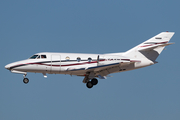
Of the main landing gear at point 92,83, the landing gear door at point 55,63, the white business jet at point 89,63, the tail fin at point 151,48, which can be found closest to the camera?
the white business jet at point 89,63

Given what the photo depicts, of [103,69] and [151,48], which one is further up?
[151,48]

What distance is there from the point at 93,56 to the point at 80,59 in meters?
1.46

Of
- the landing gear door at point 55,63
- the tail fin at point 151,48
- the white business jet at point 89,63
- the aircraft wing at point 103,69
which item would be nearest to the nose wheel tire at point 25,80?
the white business jet at point 89,63

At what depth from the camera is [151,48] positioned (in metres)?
31.7

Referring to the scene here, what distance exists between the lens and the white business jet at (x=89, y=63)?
29484 millimetres

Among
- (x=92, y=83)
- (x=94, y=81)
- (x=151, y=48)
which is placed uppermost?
(x=151, y=48)

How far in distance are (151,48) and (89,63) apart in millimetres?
7165

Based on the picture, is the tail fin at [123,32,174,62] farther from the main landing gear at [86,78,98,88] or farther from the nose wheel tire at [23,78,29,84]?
the nose wheel tire at [23,78,29,84]

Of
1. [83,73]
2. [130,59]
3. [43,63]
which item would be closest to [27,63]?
[43,63]

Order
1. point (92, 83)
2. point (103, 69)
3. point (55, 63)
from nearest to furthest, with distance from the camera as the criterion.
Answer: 1. point (55, 63)
2. point (103, 69)
3. point (92, 83)

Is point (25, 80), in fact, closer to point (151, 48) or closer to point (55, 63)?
point (55, 63)

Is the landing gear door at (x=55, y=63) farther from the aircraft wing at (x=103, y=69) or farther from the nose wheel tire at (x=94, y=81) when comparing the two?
the nose wheel tire at (x=94, y=81)

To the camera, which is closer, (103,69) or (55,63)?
(55,63)

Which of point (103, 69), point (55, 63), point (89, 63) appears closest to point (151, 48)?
point (103, 69)
